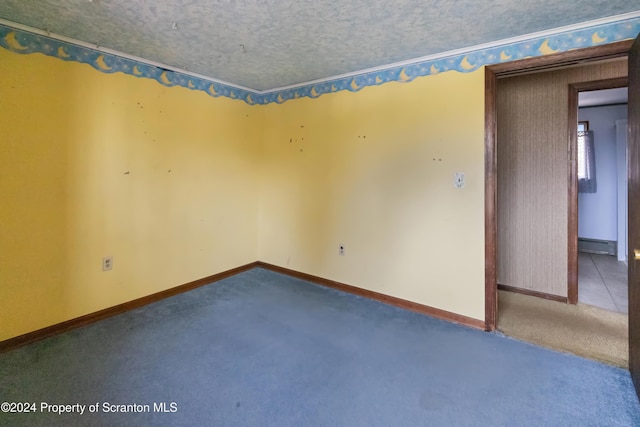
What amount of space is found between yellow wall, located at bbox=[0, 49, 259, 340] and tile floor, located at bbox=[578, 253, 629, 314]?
3829 millimetres

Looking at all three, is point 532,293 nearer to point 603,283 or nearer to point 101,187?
point 603,283

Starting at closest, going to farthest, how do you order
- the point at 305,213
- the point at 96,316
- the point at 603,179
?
the point at 96,316
the point at 305,213
the point at 603,179

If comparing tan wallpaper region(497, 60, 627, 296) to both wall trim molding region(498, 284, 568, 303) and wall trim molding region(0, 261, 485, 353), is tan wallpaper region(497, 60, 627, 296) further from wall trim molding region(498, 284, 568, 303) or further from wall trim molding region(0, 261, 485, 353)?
wall trim molding region(0, 261, 485, 353)

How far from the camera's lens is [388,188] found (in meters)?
2.94

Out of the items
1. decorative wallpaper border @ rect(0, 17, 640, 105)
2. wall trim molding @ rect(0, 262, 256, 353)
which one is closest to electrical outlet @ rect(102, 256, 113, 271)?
wall trim molding @ rect(0, 262, 256, 353)

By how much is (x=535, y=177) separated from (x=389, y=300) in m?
1.97

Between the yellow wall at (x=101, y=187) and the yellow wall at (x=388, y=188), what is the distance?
75 cm

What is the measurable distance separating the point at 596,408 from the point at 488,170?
61.0 inches

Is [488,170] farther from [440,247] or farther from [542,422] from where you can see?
[542,422]

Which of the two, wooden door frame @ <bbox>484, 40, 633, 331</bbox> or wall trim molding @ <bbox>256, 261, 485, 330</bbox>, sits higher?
wooden door frame @ <bbox>484, 40, 633, 331</bbox>

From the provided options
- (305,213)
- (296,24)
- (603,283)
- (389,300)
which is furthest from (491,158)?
(603,283)

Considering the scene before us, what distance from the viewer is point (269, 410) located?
1625 millimetres

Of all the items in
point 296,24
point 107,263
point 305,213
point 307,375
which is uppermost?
point 296,24

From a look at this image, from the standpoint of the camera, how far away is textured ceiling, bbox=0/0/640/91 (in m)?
1.87
